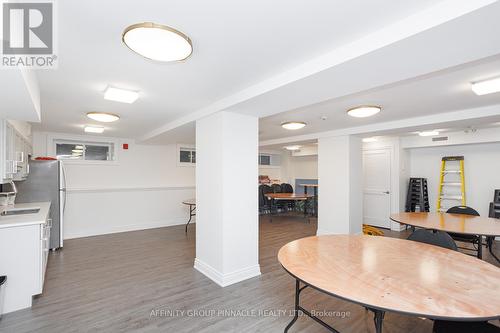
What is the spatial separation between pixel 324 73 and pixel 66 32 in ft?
5.74

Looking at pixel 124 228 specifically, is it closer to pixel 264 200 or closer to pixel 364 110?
pixel 264 200

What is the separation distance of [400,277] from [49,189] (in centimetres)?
524

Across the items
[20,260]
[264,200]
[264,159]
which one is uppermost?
[264,159]

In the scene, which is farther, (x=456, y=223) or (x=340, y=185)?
(x=340, y=185)

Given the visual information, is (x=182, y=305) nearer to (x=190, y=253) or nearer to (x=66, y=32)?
(x=190, y=253)

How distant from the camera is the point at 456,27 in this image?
125 cm

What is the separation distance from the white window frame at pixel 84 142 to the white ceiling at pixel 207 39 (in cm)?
299

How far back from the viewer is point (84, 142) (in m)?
5.64

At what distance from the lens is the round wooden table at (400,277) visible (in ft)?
3.97

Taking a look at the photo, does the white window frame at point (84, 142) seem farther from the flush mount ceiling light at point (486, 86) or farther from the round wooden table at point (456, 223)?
the flush mount ceiling light at point (486, 86)

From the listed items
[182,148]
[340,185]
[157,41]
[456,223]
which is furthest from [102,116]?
[456,223]

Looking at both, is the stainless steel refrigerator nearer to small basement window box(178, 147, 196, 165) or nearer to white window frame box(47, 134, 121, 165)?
white window frame box(47, 134, 121, 165)

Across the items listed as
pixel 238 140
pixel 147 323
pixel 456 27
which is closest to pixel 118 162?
Answer: pixel 238 140

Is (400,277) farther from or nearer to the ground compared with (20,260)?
farther from the ground
